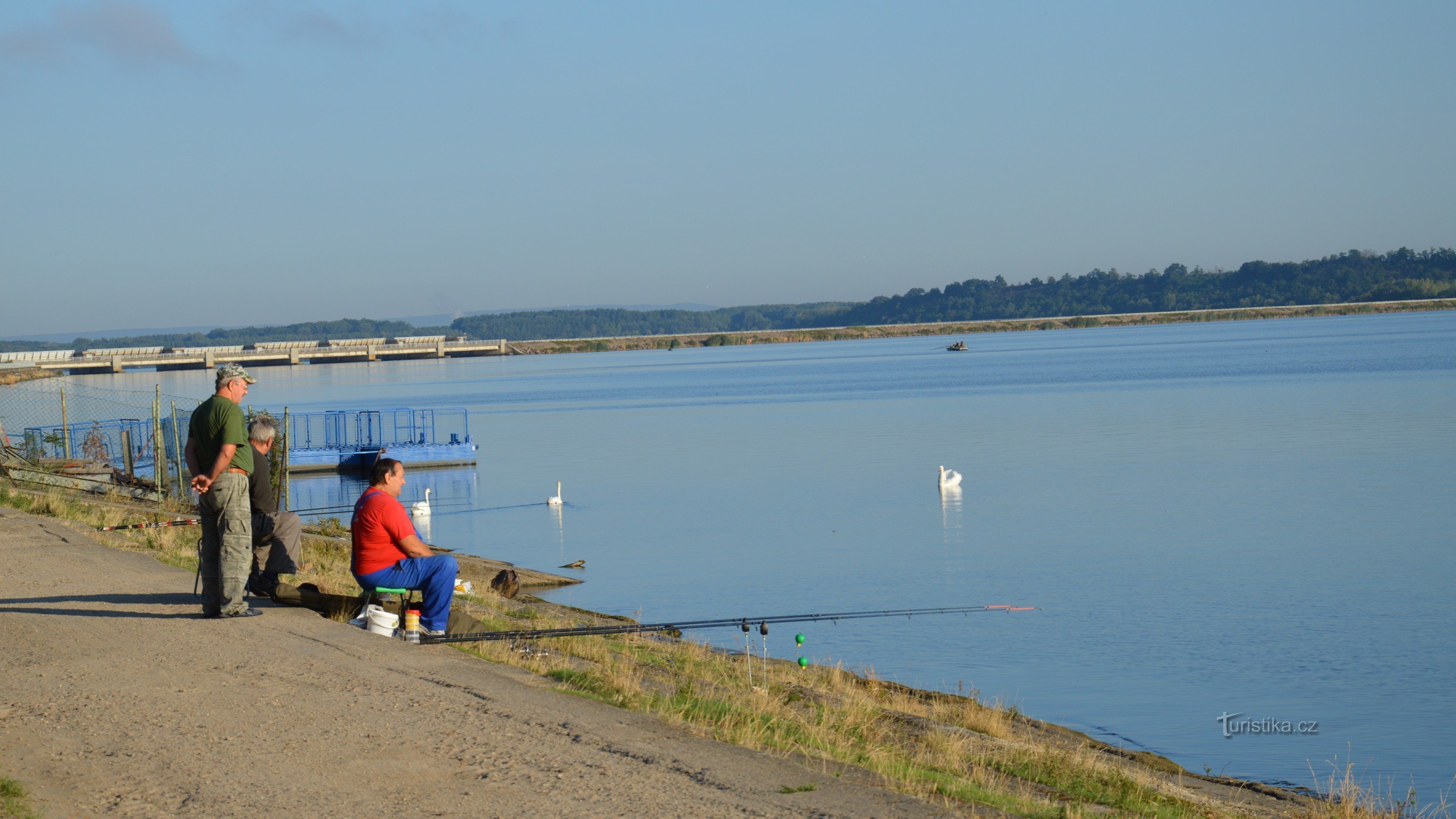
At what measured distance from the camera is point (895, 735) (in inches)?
364

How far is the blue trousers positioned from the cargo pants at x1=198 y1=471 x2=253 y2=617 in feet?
2.83

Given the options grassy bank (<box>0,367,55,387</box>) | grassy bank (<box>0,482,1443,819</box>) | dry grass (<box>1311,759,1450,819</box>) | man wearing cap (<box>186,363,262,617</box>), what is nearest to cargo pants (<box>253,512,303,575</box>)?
grassy bank (<box>0,482,1443,819</box>)

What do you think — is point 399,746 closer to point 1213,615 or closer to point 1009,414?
point 1213,615

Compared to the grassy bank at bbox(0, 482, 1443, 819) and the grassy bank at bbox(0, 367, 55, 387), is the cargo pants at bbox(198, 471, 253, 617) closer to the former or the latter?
the grassy bank at bbox(0, 482, 1443, 819)

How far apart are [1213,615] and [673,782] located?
12086 mm

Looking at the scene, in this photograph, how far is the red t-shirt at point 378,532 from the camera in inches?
376

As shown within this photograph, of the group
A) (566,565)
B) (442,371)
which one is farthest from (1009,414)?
(442,371)

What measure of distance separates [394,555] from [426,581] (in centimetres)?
31

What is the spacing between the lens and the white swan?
28438 millimetres

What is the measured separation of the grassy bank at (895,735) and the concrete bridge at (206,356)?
479ft

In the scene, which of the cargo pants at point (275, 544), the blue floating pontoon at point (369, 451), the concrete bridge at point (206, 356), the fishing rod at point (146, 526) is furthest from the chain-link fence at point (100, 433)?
the concrete bridge at point (206, 356)

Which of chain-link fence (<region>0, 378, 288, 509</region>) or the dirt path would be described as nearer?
the dirt path

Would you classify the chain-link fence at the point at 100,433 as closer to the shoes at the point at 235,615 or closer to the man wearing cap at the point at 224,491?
the man wearing cap at the point at 224,491

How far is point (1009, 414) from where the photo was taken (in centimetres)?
5341
